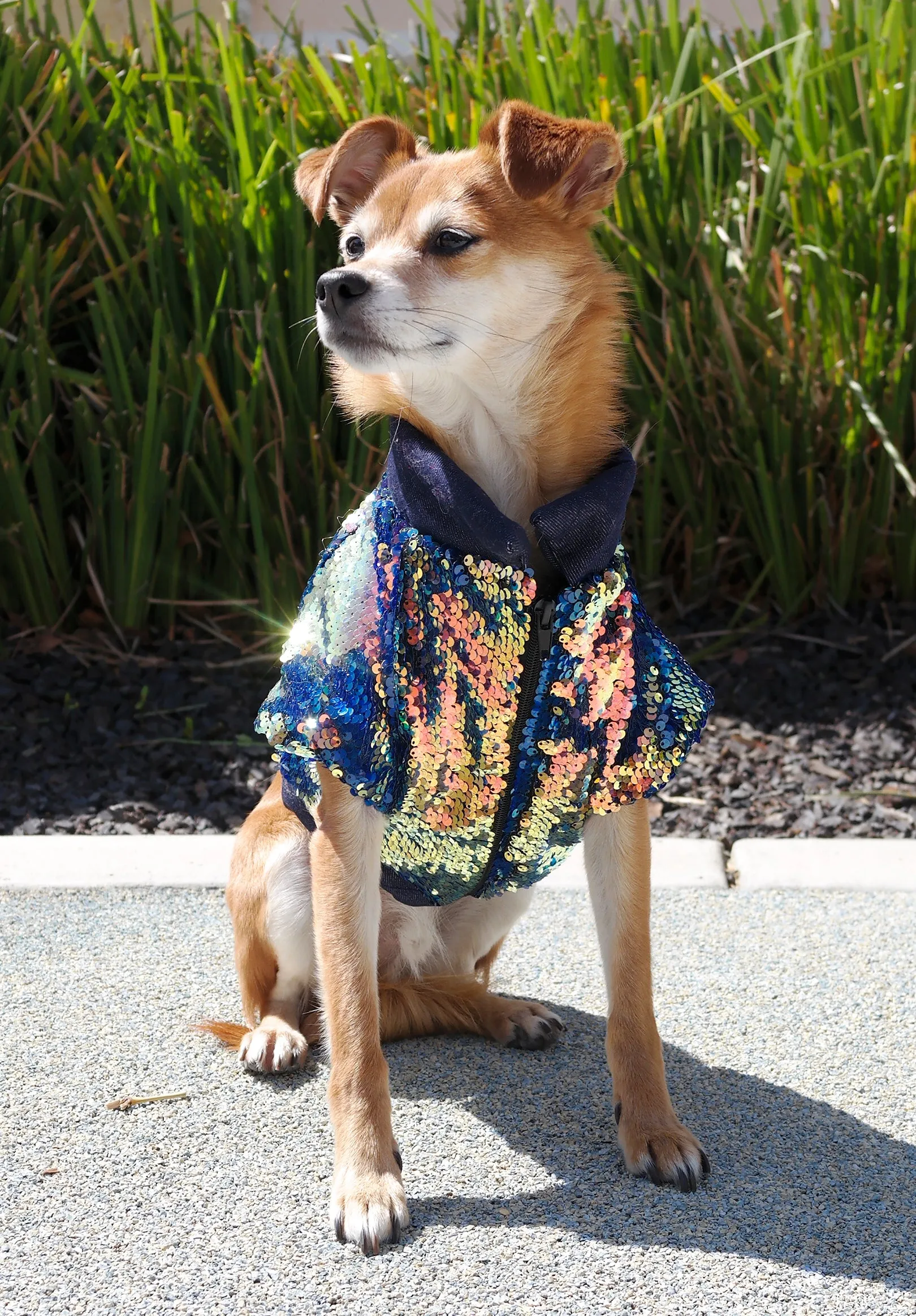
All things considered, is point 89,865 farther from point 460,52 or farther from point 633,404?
point 460,52

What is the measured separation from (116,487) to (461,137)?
147 cm

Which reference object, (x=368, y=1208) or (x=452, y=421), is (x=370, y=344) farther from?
(x=368, y=1208)

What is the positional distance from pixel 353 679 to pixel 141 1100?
2.87 feet

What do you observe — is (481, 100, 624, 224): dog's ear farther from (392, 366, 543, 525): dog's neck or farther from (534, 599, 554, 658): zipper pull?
(534, 599, 554, 658): zipper pull

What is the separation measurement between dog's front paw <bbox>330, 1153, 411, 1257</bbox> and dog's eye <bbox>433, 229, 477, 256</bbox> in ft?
4.74

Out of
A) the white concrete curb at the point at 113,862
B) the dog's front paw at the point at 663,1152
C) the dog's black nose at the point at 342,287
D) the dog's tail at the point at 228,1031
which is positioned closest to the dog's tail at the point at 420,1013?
the dog's tail at the point at 228,1031

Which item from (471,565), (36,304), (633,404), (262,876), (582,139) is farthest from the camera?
(633,404)

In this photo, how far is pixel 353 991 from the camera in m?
2.09

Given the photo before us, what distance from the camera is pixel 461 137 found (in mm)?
4012

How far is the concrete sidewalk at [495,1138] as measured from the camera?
1.81 meters

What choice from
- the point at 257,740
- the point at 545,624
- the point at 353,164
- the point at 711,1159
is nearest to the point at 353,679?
the point at 545,624

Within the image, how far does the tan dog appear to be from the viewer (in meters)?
2.08

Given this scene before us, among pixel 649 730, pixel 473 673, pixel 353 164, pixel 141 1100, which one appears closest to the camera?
pixel 473 673

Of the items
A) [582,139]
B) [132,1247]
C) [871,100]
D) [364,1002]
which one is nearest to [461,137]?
[871,100]
